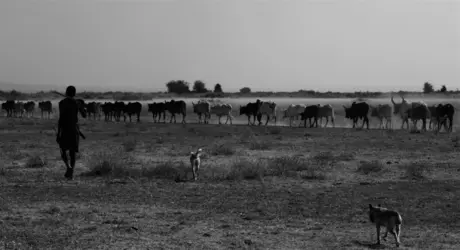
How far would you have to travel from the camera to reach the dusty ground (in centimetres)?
864

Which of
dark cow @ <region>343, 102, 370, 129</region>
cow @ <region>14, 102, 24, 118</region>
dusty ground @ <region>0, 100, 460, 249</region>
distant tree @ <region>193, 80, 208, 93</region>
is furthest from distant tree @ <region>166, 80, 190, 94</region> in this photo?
dusty ground @ <region>0, 100, 460, 249</region>

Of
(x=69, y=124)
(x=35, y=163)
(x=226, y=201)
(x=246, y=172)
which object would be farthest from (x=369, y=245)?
(x=35, y=163)

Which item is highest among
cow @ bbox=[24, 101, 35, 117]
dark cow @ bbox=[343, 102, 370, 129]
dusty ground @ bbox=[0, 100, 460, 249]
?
dark cow @ bbox=[343, 102, 370, 129]

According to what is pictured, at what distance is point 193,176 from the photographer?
14383 millimetres

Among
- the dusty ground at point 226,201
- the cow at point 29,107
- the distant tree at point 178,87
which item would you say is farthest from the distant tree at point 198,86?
the dusty ground at point 226,201

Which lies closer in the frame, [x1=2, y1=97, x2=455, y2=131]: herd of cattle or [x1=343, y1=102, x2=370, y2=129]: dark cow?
[x1=2, y1=97, x2=455, y2=131]: herd of cattle

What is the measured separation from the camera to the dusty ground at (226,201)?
864cm

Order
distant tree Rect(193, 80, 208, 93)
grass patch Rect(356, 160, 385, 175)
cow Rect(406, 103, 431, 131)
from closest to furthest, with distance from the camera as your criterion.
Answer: grass patch Rect(356, 160, 385, 175)
cow Rect(406, 103, 431, 131)
distant tree Rect(193, 80, 208, 93)

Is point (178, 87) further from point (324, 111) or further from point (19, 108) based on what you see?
point (324, 111)

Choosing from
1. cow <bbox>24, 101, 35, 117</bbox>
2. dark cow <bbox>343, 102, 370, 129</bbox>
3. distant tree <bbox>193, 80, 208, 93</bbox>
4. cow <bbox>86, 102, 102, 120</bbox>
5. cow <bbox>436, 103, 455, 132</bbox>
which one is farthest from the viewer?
distant tree <bbox>193, 80, 208, 93</bbox>

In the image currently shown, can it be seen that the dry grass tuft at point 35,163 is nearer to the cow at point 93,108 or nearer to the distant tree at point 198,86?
the cow at point 93,108

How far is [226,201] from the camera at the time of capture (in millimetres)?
11508

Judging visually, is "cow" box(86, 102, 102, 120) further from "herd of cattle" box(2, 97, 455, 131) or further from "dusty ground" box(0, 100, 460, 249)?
"dusty ground" box(0, 100, 460, 249)

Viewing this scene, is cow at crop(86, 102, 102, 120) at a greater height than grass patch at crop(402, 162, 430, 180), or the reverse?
cow at crop(86, 102, 102, 120)
